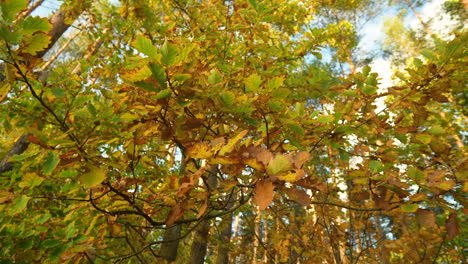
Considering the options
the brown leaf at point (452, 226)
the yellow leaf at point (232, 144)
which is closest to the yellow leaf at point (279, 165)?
the yellow leaf at point (232, 144)

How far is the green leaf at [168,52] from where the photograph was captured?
773 millimetres

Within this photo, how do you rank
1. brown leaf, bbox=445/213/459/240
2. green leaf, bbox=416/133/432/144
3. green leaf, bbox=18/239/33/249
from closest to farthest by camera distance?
brown leaf, bbox=445/213/459/240, green leaf, bbox=416/133/432/144, green leaf, bbox=18/239/33/249

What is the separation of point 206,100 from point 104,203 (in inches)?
41.3

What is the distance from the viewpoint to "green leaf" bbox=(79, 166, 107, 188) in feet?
2.87

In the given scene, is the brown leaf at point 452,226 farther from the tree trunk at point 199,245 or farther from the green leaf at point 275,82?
the tree trunk at point 199,245

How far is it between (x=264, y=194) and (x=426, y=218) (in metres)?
0.80

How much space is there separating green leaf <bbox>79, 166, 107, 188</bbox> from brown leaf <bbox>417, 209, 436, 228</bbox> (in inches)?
48.0

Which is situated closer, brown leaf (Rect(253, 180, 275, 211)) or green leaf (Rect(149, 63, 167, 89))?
brown leaf (Rect(253, 180, 275, 211))

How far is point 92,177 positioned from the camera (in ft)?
2.95

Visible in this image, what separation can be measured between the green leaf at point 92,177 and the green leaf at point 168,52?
1.49ft

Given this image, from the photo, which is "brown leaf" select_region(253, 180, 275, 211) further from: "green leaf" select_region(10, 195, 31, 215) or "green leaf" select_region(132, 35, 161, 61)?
"green leaf" select_region(10, 195, 31, 215)

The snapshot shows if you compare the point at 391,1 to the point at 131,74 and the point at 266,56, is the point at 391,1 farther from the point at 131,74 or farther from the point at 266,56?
the point at 131,74

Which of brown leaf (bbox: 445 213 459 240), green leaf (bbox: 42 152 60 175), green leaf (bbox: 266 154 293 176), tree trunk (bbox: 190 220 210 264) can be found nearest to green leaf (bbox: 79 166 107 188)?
green leaf (bbox: 42 152 60 175)

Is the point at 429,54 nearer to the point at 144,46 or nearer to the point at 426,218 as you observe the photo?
the point at 426,218
